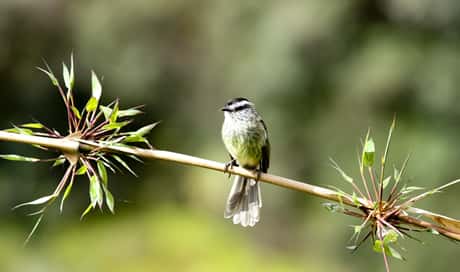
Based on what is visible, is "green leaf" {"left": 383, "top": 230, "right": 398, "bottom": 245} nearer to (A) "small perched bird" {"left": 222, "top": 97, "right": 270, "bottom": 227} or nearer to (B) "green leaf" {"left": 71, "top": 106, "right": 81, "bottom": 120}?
(B) "green leaf" {"left": 71, "top": 106, "right": 81, "bottom": 120}

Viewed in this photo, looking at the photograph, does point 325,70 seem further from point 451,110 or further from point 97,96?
point 97,96

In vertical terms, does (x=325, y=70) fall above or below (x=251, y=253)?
above

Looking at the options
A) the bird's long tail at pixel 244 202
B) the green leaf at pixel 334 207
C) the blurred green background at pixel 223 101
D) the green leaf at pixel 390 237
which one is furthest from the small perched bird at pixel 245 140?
the blurred green background at pixel 223 101

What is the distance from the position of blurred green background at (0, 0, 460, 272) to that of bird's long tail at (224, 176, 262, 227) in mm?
2930

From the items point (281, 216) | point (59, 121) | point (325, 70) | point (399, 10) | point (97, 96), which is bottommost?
point (97, 96)

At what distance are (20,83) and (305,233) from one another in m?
4.15

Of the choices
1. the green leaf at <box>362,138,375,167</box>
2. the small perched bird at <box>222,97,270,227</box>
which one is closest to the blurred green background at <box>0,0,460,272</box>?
the small perched bird at <box>222,97,270,227</box>

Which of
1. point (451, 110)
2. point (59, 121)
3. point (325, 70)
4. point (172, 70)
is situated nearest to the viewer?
point (451, 110)

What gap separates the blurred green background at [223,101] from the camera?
734 cm

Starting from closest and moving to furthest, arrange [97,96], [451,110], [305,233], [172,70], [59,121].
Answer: [97,96]
[451,110]
[305,233]
[59,121]
[172,70]

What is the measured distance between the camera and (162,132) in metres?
10.5

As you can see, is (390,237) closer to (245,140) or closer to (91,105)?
(91,105)

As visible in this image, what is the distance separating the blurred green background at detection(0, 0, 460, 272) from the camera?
24.1 ft

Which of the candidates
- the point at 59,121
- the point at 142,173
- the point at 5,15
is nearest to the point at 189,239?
the point at 142,173
